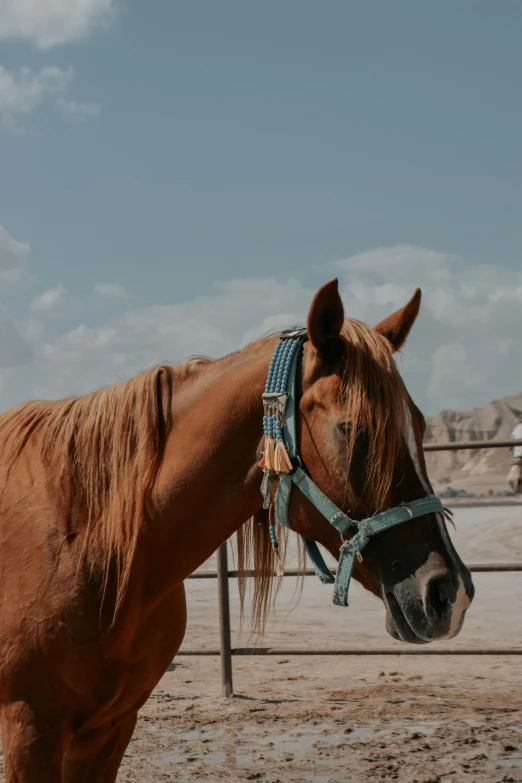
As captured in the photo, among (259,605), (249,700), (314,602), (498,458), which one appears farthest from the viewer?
(498,458)

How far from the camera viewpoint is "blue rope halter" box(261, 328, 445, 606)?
1.83 m

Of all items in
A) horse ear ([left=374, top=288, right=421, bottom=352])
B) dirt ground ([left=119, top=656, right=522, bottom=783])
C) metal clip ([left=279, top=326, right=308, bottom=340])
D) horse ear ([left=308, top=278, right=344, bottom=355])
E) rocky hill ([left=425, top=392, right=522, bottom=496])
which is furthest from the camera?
rocky hill ([left=425, top=392, right=522, bottom=496])

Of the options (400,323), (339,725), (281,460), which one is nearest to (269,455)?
(281,460)

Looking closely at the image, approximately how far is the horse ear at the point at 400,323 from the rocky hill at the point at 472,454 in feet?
86.9

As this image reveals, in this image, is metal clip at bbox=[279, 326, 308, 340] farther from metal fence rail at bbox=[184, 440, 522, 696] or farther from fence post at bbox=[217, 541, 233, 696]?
fence post at bbox=[217, 541, 233, 696]

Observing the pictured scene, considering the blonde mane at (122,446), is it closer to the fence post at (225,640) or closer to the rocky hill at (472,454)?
the fence post at (225,640)

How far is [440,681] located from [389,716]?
1.17 metres

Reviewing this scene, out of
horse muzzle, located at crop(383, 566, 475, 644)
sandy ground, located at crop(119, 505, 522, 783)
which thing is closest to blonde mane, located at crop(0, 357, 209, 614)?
horse muzzle, located at crop(383, 566, 475, 644)

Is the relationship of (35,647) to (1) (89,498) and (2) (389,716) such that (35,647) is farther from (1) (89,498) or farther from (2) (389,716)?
(2) (389,716)

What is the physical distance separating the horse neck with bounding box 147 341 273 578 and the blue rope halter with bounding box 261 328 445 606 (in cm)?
8

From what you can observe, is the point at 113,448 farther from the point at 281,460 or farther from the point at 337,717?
the point at 337,717

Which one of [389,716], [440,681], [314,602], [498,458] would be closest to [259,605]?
[389,716]

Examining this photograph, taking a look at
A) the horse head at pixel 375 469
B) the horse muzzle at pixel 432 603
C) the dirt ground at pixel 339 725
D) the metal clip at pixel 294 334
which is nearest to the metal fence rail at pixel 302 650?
the dirt ground at pixel 339 725

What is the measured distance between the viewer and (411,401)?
200 centimetres
